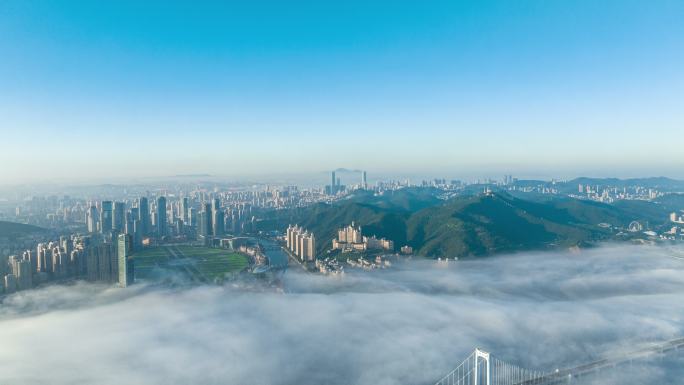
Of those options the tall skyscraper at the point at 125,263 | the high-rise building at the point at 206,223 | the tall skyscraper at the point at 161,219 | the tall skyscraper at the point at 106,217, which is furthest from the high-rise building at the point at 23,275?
the high-rise building at the point at 206,223

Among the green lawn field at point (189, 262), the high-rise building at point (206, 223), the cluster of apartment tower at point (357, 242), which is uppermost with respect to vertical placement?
the high-rise building at point (206, 223)

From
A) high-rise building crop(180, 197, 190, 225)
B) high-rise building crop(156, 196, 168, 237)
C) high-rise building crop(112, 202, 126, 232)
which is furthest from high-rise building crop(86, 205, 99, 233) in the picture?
high-rise building crop(180, 197, 190, 225)

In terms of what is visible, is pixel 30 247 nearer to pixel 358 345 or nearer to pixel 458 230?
pixel 358 345

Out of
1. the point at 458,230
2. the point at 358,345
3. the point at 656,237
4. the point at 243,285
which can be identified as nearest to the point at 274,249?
the point at 243,285

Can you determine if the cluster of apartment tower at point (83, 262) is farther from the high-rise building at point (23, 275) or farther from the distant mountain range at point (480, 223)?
the distant mountain range at point (480, 223)

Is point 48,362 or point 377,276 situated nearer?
point 48,362
